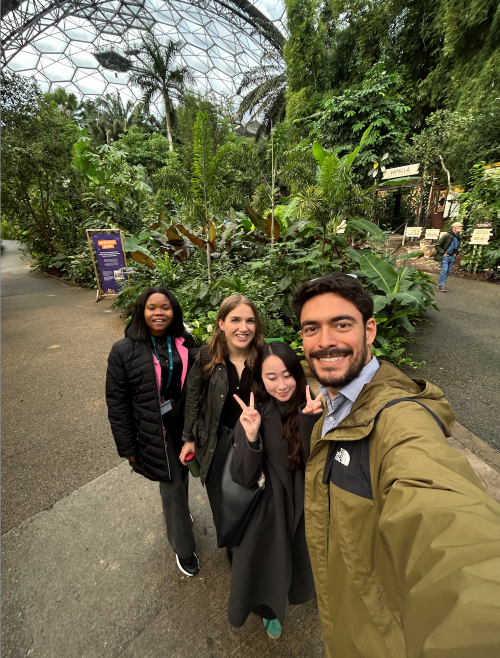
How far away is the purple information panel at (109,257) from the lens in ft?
25.0

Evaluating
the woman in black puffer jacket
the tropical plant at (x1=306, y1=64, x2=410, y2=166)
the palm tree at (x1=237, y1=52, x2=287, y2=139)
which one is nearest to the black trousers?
the woman in black puffer jacket

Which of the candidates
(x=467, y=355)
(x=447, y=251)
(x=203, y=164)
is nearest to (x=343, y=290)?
(x=203, y=164)

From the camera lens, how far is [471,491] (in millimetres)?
666

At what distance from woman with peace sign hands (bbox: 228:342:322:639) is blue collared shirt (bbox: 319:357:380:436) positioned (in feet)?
1.06

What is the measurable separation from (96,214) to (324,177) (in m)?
8.77

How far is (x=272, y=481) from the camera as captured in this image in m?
1.42

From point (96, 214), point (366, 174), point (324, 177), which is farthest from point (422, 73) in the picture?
point (96, 214)

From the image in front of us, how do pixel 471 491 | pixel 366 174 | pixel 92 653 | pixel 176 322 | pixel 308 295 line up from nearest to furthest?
pixel 471 491
pixel 308 295
pixel 92 653
pixel 176 322
pixel 366 174

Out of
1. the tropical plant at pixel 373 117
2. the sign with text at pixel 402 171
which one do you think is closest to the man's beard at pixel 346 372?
the sign with text at pixel 402 171

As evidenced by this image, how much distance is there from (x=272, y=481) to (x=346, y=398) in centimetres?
69

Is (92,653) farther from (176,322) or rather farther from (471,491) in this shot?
(471,491)

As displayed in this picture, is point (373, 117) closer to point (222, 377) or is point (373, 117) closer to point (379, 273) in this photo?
point (379, 273)

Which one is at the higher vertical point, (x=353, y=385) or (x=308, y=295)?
(x=308, y=295)

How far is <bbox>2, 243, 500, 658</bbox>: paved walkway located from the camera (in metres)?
1.52
